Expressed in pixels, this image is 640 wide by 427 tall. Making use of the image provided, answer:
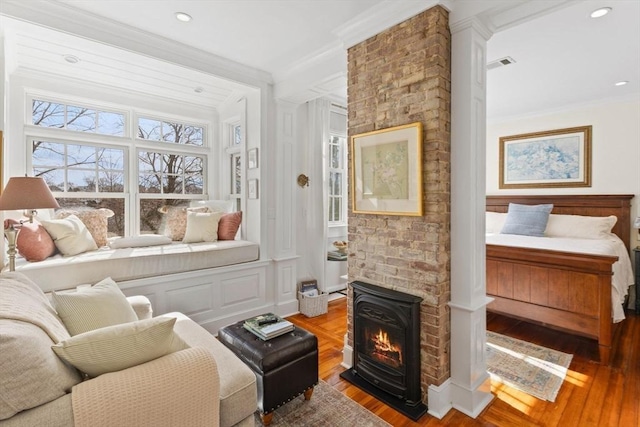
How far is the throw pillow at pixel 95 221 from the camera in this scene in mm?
3029

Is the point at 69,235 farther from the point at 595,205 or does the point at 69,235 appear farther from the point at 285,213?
the point at 595,205

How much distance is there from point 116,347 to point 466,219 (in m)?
1.96

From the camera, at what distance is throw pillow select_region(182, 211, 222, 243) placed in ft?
11.4

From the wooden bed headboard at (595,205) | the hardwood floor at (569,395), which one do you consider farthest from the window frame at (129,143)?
the wooden bed headboard at (595,205)

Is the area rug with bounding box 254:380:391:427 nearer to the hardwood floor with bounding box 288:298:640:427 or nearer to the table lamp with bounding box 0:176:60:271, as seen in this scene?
the hardwood floor with bounding box 288:298:640:427

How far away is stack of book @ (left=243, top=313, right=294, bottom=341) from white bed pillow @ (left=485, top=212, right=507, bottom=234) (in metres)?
3.82

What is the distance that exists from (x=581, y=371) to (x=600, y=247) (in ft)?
4.51

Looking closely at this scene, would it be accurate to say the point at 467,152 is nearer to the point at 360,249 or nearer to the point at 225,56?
the point at 360,249

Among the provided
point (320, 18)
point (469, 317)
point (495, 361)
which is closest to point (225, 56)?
point (320, 18)

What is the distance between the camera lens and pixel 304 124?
3.92 m

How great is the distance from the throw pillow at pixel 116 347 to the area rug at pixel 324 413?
1.05m

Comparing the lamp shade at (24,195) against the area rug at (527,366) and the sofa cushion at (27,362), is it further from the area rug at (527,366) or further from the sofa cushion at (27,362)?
the area rug at (527,366)

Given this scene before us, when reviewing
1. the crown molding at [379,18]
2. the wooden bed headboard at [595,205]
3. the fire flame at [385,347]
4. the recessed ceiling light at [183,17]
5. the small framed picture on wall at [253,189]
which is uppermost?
the recessed ceiling light at [183,17]

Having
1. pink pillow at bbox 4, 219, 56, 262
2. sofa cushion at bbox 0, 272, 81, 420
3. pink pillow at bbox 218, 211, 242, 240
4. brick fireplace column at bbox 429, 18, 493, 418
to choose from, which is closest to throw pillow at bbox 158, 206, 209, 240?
pink pillow at bbox 218, 211, 242, 240
